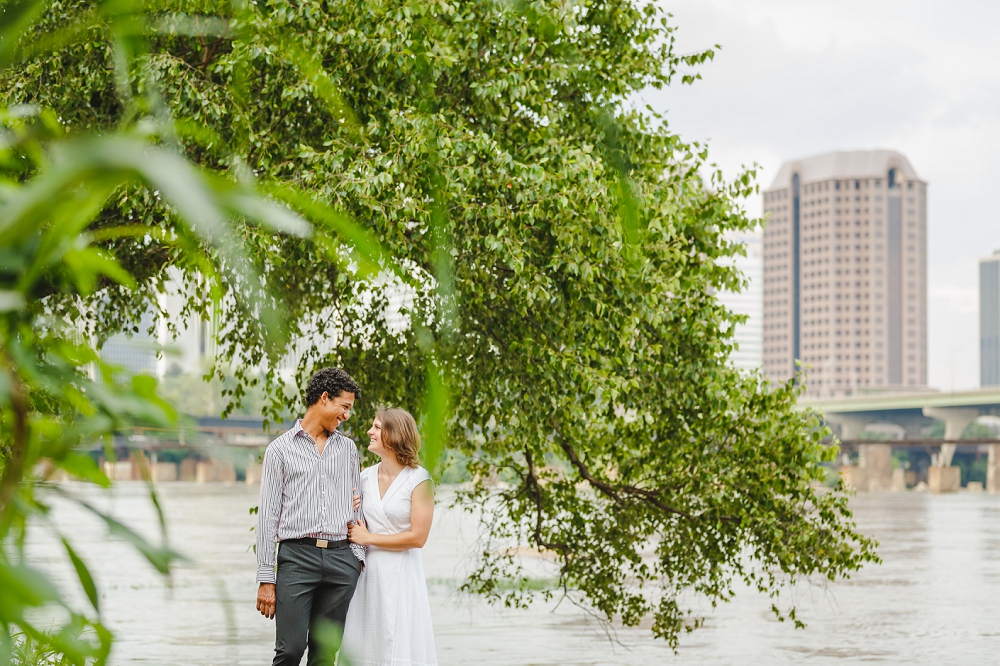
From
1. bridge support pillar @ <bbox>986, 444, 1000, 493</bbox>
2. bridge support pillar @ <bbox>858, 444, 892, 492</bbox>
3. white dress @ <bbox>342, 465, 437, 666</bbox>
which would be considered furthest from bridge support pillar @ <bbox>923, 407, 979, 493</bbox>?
white dress @ <bbox>342, 465, 437, 666</bbox>

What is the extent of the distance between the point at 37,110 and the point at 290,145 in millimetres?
8877

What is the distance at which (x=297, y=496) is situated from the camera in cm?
685

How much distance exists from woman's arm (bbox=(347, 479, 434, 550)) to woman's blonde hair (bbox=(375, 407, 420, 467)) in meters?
0.20

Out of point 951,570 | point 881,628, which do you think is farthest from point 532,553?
point 881,628

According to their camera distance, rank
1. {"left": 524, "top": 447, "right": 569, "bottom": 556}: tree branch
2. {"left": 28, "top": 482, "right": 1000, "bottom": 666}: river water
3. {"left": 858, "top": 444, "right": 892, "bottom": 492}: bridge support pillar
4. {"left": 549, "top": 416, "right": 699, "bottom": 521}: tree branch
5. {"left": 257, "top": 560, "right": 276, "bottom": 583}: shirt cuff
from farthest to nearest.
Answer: {"left": 858, "top": 444, "right": 892, "bottom": 492}: bridge support pillar < {"left": 28, "top": 482, "right": 1000, "bottom": 666}: river water < {"left": 524, "top": 447, "right": 569, "bottom": 556}: tree branch < {"left": 549, "top": 416, "right": 699, "bottom": 521}: tree branch < {"left": 257, "top": 560, "right": 276, "bottom": 583}: shirt cuff

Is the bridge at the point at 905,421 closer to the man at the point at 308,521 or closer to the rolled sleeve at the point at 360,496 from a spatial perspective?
the rolled sleeve at the point at 360,496

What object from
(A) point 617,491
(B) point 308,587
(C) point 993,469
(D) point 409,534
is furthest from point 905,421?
(B) point 308,587

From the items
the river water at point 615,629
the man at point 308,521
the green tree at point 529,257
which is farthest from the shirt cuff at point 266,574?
the river water at point 615,629

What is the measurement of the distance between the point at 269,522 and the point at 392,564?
0.70m

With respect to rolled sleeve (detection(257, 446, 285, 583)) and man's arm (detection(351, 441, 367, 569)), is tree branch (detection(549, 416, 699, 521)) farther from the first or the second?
rolled sleeve (detection(257, 446, 285, 583))

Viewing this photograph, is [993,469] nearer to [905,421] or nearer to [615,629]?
[905,421]

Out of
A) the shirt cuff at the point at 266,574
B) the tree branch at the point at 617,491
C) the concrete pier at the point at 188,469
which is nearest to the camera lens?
the shirt cuff at the point at 266,574

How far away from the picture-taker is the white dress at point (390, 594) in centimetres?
701

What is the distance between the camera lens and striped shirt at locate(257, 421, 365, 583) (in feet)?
22.4
